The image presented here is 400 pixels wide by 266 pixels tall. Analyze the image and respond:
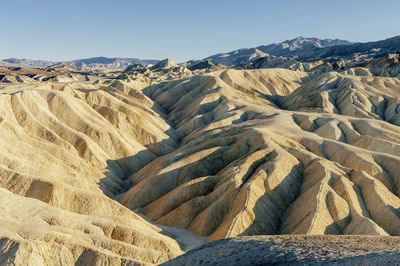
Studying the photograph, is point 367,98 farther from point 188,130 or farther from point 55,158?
point 55,158

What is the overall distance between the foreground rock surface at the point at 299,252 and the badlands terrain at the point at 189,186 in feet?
0.27

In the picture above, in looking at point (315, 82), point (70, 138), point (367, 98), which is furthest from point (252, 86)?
point (70, 138)

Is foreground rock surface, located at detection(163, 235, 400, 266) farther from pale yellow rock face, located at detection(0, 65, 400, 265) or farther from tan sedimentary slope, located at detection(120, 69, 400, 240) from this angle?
tan sedimentary slope, located at detection(120, 69, 400, 240)

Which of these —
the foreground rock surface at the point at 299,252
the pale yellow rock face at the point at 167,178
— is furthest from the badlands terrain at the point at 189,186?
the pale yellow rock face at the point at 167,178

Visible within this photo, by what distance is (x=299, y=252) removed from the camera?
15.2 meters

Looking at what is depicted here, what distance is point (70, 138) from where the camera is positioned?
66.5 meters

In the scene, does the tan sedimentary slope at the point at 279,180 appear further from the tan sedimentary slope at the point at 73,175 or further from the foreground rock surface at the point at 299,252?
the foreground rock surface at the point at 299,252

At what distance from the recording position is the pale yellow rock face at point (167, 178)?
108 feet

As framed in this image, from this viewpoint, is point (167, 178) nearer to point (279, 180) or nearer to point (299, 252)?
point (279, 180)

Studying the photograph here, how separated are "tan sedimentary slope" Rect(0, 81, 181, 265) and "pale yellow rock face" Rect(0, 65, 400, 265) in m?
0.14

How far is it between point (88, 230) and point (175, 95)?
10296 centimetres

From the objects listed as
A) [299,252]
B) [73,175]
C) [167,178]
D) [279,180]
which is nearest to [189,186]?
[167,178]

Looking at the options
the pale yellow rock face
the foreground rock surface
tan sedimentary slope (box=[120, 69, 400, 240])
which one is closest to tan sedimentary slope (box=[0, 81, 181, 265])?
the pale yellow rock face

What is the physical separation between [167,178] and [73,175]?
15508 mm
